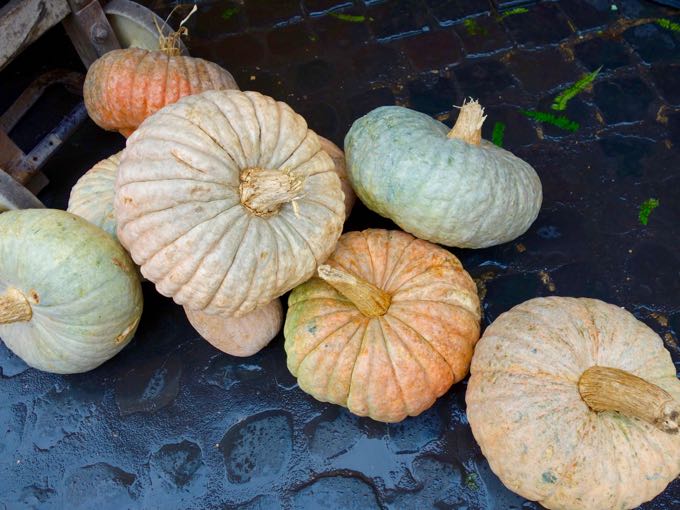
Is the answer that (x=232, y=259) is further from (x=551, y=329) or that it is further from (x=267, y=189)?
(x=551, y=329)

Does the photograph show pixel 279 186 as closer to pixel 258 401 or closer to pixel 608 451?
pixel 258 401

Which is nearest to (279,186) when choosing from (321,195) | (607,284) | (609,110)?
(321,195)

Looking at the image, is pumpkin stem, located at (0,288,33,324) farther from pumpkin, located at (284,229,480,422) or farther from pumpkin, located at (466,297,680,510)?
pumpkin, located at (466,297,680,510)

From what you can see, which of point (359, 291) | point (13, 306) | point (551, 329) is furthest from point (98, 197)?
point (551, 329)

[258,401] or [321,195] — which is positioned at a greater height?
[321,195]

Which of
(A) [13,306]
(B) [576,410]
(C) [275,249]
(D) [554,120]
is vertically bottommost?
(D) [554,120]

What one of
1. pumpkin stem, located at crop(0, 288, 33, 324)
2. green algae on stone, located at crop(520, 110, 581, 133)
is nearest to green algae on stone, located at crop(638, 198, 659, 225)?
green algae on stone, located at crop(520, 110, 581, 133)
